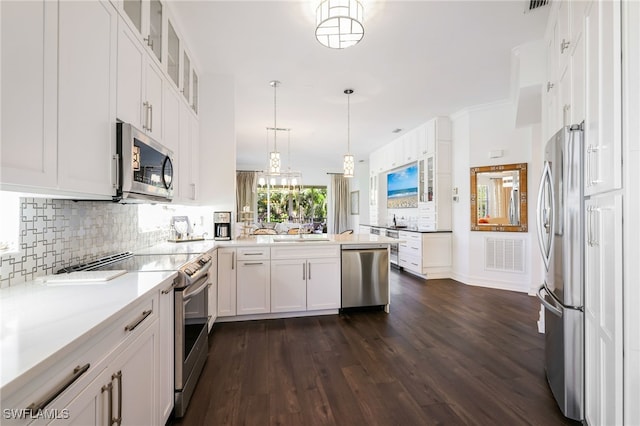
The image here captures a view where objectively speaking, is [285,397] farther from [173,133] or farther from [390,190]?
[390,190]

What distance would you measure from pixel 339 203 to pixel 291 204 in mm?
1811

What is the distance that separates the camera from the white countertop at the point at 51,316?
676 mm

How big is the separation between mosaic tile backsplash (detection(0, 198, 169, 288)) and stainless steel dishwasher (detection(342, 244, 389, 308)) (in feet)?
7.30

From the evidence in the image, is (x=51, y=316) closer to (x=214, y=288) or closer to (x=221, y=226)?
(x=214, y=288)

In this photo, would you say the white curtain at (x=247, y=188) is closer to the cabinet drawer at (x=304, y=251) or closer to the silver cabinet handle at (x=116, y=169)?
the cabinet drawer at (x=304, y=251)

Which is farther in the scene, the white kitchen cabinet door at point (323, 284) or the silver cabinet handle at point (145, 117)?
the white kitchen cabinet door at point (323, 284)

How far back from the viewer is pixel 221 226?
134 inches

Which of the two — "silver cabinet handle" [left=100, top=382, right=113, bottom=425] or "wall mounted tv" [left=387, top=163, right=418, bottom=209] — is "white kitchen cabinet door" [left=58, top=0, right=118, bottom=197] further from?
"wall mounted tv" [left=387, top=163, right=418, bottom=209]

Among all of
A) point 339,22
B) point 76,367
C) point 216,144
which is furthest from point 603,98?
point 216,144

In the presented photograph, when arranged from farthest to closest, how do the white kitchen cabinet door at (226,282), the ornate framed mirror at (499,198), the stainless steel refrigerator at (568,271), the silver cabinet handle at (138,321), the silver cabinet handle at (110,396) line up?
the ornate framed mirror at (499,198) < the white kitchen cabinet door at (226,282) < the stainless steel refrigerator at (568,271) < the silver cabinet handle at (138,321) < the silver cabinet handle at (110,396)

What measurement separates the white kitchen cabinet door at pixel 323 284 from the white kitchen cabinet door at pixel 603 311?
2.19m

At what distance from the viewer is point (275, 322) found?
10.4ft

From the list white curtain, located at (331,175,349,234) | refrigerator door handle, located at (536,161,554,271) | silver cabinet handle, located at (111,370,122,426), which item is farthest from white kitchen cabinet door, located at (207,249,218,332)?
white curtain, located at (331,175,349,234)

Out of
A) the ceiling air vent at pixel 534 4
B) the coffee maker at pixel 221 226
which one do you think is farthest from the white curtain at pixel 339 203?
the ceiling air vent at pixel 534 4
